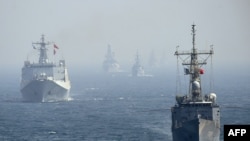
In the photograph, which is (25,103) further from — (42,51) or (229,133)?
(229,133)

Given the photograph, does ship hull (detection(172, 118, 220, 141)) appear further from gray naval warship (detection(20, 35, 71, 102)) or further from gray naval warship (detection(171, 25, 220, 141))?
gray naval warship (detection(20, 35, 71, 102))

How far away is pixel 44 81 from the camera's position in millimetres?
170500

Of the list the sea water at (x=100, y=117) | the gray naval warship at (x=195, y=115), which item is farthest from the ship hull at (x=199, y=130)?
the sea water at (x=100, y=117)

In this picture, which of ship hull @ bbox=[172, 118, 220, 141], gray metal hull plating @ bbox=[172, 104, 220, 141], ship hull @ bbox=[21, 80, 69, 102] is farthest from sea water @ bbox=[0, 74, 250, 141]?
ship hull @ bbox=[172, 118, 220, 141]

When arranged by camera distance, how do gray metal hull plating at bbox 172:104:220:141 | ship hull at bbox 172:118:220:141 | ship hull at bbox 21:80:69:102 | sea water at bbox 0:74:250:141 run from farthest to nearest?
1. ship hull at bbox 21:80:69:102
2. sea water at bbox 0:74:250:141
3. gray metal hull plating at bbox 172:104:220:141
4. ship hull at bbox 172:118:220:141

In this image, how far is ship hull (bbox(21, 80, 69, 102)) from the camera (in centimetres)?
16788

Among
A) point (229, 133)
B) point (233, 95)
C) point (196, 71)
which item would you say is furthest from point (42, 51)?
point (229, 133)

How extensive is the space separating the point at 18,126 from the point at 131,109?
30087mm

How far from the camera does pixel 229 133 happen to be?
153 ft

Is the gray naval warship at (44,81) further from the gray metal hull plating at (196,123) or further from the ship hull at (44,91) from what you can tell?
the gray metal hull plating at (196,123)

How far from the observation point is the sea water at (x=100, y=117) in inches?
3967

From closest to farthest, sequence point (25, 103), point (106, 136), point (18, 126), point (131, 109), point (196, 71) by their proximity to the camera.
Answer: point (196, 71) < point (106, 136) < point (18, 126) < point (131, 109) < point (25, 103)

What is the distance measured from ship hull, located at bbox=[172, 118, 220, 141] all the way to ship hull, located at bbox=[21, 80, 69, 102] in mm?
91459

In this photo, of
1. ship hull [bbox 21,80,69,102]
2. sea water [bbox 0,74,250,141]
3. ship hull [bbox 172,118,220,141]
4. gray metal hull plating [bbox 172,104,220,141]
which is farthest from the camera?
ship hull [bbox 21,80,69,102]
